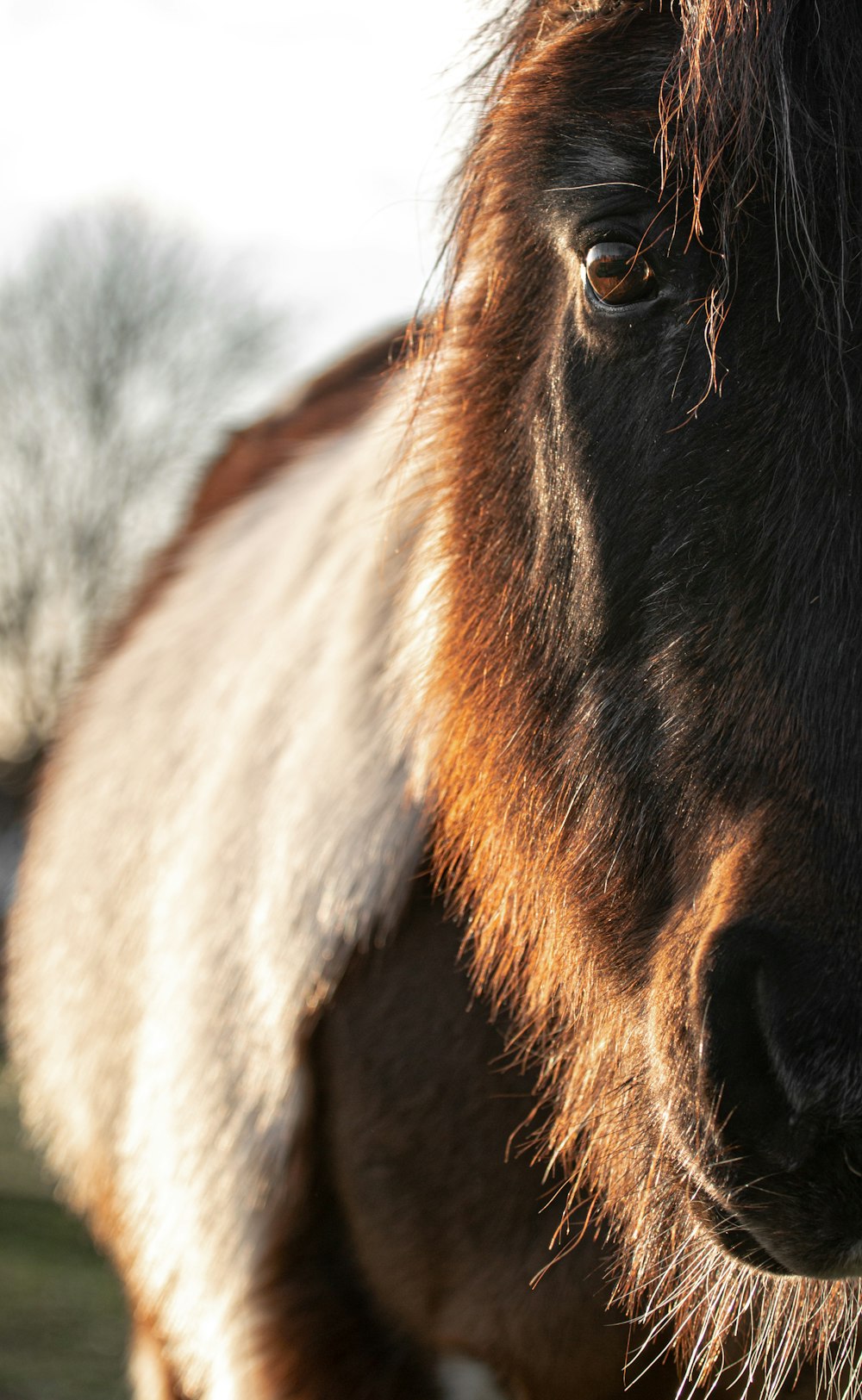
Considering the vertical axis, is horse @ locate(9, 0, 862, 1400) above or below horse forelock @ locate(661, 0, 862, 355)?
below

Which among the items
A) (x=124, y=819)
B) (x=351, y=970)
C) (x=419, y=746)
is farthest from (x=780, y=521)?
(x=124, y=819)

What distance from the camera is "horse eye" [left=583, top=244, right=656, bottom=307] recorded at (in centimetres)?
131

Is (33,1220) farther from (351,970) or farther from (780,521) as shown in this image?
(780,521)

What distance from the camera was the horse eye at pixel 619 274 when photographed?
1.31 m

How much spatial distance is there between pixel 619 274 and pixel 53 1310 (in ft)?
19.1

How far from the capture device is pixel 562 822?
1.43 metres

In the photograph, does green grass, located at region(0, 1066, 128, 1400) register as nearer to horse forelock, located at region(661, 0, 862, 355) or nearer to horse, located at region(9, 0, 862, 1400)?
horse, located at region(9, 0, 862, 1400)

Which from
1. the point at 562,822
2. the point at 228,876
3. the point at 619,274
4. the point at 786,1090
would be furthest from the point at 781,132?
the point at 228,876

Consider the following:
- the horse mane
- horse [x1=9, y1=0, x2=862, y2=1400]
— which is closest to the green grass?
horse [x1=9, y1=0, x2=862, y2=1400]

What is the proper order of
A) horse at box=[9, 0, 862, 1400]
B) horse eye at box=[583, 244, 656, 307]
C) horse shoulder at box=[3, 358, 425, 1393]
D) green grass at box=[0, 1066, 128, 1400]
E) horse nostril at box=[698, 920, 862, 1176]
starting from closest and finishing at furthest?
horse nostril at box=[698, 920, 862, 1176] < horse at box=[9, 0, 862, 1400] < horse eye at box=[583, 244, 656, 307] < horse shoulder at box=[3, 358, 425, 1393] < green grass at box=[0, 1066, 128, 1400]

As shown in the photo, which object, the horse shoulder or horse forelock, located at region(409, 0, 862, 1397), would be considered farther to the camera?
the horse shoulder

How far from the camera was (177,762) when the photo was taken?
269 centimetres

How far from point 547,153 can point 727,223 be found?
1.03 feet

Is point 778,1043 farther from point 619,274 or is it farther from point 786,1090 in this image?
point 619,274
